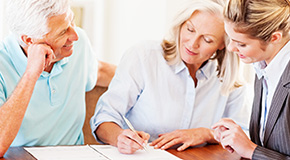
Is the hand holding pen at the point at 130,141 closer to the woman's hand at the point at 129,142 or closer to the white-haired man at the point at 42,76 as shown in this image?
the woman's hand at the point at 129,142

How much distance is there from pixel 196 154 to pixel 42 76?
2.32 ft

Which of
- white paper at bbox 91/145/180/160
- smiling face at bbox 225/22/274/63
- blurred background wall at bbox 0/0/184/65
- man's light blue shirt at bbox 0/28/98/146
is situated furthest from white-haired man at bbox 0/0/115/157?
blurred background wall at bbox 0/0/184/65

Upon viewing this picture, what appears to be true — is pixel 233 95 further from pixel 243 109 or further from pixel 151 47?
pixel 151 47

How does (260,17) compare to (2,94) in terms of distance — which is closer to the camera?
(260,17)

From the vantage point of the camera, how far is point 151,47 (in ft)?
6.61

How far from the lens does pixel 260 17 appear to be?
1.44 metres

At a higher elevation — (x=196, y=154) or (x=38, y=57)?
(x=38, y=57)

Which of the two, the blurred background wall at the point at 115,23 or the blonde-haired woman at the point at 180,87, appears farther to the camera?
the blurred background wall at the point at 115,23

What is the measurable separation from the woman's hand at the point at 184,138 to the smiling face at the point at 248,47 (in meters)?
0.42

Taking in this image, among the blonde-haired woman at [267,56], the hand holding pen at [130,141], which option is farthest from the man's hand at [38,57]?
the blonde-haired woman at [267,56]

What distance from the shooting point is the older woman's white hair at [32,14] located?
1598 mm

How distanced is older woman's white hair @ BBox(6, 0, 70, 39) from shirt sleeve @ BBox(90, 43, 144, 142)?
423 millimetres

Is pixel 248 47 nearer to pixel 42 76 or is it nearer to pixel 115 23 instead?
pixel 42 76

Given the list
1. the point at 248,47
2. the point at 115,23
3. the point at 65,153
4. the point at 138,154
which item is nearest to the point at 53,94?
the point at 65,153
